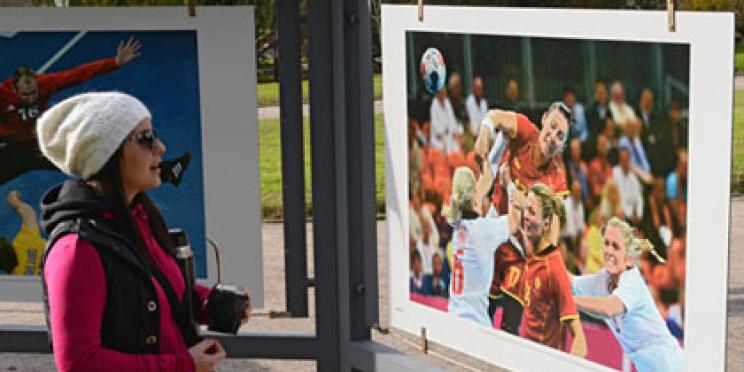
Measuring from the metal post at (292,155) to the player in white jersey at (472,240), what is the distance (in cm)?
76

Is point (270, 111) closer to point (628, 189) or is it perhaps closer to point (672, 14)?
point (628, 189)

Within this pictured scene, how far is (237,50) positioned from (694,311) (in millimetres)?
2093

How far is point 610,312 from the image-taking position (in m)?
4.05

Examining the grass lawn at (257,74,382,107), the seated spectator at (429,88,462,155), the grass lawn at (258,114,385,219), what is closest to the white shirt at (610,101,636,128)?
the seated spectator at (429,88,462,155)

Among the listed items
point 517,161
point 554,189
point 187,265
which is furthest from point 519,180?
point 187,265

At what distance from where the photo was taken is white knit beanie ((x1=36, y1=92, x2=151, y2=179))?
342 centimetres

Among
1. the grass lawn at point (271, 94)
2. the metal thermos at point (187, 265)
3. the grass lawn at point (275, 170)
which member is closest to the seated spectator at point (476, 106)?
the metal thermos at point (187, 265)

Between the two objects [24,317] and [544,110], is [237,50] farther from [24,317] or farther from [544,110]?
[24,317]

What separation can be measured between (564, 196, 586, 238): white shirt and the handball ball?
68 centimetres

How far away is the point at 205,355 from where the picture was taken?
3.54m

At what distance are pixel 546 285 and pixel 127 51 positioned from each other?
1.86 m

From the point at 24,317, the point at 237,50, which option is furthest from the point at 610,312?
the point at 24,317

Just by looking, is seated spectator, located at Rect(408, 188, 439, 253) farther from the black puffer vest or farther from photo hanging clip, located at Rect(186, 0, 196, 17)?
the black puffer vest

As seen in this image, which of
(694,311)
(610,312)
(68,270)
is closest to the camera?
(68,270)
